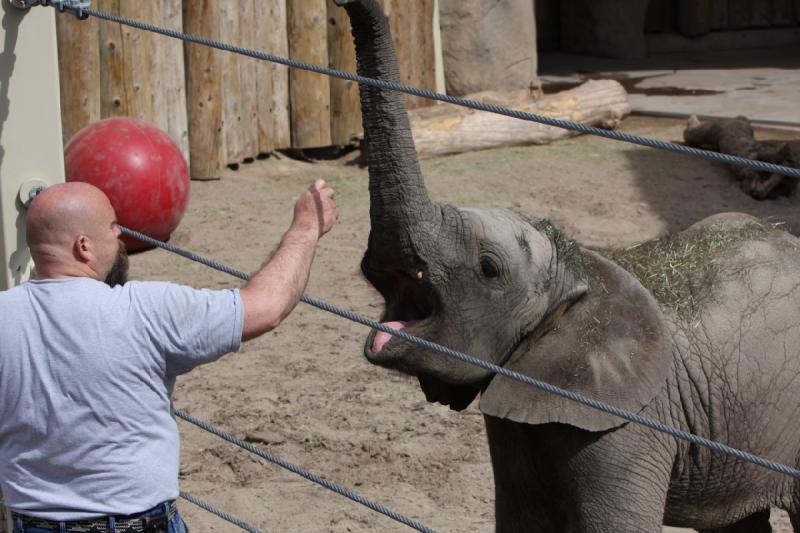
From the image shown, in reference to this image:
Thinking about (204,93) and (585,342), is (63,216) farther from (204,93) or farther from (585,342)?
(204,93)

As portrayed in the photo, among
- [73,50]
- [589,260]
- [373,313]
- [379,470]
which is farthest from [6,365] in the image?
[73,50]

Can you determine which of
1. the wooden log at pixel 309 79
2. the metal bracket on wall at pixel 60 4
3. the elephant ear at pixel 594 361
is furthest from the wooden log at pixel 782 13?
the metal bracket on wall at pixel 60 4

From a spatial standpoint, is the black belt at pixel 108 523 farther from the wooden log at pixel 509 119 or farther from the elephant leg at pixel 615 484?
the wooden log at pixel 509 119

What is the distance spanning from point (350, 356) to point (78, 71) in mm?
3808

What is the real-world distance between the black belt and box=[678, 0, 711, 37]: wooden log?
17777 mm

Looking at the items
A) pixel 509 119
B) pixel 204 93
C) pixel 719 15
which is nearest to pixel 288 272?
pixel 204 93

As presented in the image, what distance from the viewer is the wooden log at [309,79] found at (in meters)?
11.2

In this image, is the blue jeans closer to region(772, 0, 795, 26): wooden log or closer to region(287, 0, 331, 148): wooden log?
region(287, 0, 331, 148): wooden log

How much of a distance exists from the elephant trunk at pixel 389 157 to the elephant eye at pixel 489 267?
0.24m

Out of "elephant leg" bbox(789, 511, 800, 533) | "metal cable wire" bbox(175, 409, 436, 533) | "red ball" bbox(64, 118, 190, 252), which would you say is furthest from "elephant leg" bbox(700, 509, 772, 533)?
"red ball" bbox(64, 118, 190, 252)

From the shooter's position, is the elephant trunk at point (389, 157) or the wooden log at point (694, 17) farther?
the wooden log at point (694, 17)

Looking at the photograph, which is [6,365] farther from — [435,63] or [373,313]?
[435,63]

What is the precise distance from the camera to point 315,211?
11.2 ft

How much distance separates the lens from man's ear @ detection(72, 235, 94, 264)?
10.1 feet
